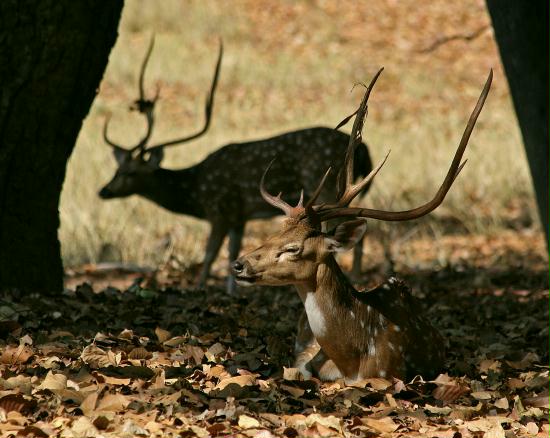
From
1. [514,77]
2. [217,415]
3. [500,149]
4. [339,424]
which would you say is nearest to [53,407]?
[217,415]

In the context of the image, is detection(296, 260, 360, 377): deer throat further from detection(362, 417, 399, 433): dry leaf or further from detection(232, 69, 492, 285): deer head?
detection(362, 417, 399, 433): dry leaf

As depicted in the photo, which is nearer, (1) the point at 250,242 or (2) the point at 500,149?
(1) the point at 250,242

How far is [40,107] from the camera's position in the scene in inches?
254

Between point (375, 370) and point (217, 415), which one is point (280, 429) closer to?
point (217, 415)

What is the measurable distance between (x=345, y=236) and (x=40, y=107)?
2252 millimetres

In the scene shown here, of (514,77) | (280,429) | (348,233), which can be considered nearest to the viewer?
(280,429)

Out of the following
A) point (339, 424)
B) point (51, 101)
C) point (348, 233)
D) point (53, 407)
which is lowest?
point (339, 424)

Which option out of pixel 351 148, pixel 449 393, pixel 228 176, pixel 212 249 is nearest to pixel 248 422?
pixel 449 393

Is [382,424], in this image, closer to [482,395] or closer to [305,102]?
[482,395]

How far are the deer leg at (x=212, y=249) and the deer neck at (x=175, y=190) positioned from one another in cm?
42

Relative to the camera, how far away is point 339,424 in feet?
14.9

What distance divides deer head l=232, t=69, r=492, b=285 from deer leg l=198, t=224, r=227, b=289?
361 centimetres

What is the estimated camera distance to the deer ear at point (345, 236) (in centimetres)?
518

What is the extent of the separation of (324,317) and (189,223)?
6.76 metres
